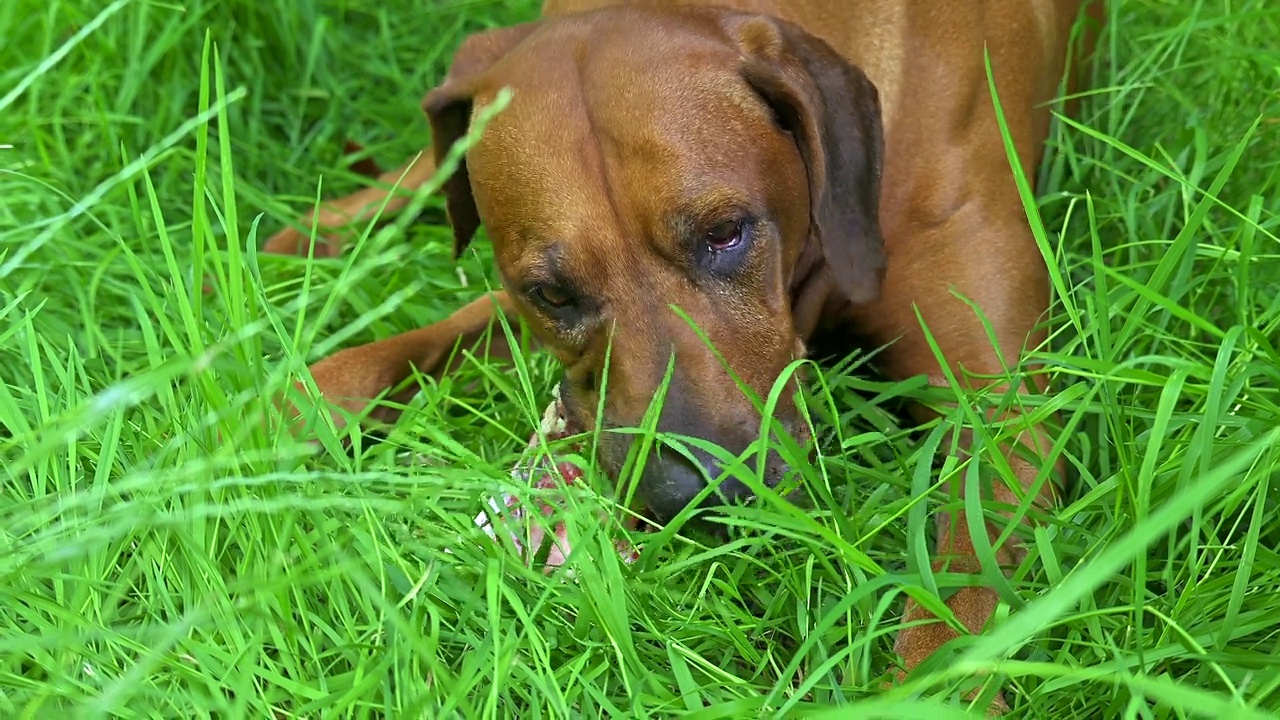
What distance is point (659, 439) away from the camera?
63.4 inches

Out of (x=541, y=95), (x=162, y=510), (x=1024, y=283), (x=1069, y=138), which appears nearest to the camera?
(x=162, y=510)

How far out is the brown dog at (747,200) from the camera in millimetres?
1686

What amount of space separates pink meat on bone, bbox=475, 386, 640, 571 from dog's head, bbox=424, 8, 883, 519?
9 cm

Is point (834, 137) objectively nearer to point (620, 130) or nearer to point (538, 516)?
point (620, 130)

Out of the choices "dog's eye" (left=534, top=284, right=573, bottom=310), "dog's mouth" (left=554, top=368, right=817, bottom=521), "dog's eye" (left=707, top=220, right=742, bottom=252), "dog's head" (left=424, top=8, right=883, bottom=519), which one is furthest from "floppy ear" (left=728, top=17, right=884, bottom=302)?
"dog's eye" (left=534, top=284, right=573, bottom=310)

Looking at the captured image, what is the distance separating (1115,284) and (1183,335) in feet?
0.49

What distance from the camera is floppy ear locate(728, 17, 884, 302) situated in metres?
1.83

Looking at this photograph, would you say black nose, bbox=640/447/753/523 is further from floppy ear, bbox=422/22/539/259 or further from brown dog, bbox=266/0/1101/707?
floppy ear, bbox=422/22/539/259

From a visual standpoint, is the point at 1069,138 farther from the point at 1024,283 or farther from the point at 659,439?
the point at 659,439

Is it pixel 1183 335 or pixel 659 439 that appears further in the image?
pixel 1183 335

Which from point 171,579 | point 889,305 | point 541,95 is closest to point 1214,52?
point 889,305

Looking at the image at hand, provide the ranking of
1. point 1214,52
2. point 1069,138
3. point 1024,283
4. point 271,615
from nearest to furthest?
point 271,615, point 1024,283, point 1069,138, point 1214,52

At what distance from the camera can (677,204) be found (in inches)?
65.7

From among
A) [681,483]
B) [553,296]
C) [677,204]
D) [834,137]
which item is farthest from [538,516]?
[834,137]
